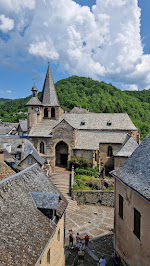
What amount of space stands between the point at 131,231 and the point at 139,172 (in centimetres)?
415

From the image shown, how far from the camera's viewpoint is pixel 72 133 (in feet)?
136

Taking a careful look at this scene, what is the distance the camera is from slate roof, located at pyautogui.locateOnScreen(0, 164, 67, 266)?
25.9ft

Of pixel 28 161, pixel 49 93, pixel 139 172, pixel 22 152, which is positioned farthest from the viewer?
pixel 49 93

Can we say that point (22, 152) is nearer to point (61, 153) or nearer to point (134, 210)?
point (61, 153)

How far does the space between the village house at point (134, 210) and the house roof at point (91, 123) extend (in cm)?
2778

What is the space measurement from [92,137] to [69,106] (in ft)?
193

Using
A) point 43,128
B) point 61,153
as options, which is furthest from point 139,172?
point 43,128


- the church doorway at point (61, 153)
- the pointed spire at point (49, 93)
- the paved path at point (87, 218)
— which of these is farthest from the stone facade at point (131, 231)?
the pointed spire at point (49, 93)

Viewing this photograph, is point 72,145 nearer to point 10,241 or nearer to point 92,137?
point 92,137

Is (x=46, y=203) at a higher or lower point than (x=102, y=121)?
lower

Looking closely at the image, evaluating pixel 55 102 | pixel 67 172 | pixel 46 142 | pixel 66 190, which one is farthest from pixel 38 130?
pixel 66 190

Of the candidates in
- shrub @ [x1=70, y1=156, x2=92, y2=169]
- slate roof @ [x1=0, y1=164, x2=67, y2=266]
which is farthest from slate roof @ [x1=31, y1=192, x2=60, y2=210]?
shrub @ [x1=70, y1=156, x2=92, y2=169]

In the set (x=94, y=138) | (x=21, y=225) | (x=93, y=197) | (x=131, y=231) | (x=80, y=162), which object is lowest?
(x=93, y=197)

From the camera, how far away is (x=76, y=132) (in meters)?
43.9
